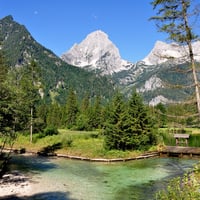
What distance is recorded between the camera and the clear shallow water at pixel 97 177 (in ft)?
86.0

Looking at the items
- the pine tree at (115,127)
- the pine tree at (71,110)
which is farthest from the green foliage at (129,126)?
the pine tree at (71,110)

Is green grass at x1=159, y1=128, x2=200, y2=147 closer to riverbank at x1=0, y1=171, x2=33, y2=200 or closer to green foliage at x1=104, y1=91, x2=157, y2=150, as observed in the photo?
green foliage at x1=104, y1=91, x2=157, y2=150

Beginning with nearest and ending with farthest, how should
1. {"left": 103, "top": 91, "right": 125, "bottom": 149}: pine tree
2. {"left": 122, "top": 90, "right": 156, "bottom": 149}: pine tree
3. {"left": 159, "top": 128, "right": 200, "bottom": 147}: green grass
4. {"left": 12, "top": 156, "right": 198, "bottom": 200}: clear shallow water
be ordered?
{"left": 12, "top": 156, "right": 198, "bottom": 200}: clear shallow water → {"left": 103, "top": 91, "right": 125, "bottom": 149}: pine tree → {"left": 122, "top": 90, "right": 156, "bottom": 149}: pine tree → {"left": 159, "top": 128, "right": 200, "bottom": 147}: green grass

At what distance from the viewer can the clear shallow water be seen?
26203mm

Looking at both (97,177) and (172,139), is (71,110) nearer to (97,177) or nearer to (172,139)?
(172,139)

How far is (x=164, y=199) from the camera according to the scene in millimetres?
9188

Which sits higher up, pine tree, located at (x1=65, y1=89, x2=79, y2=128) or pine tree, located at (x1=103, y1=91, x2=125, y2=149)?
pine tree, located at (x1=65, y1=89, x2=79, y2=128)

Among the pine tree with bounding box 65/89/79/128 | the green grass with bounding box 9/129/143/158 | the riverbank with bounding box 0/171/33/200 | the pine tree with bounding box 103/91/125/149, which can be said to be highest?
the pine tree with bounding box 65/89/79/128

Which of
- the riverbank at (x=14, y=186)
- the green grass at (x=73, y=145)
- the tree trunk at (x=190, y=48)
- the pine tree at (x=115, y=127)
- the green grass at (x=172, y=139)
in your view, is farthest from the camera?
the green grass at (x=172, y=139)

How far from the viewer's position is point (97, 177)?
3397 cm

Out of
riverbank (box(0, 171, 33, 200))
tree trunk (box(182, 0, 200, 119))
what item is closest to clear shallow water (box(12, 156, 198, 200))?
riverbank (box(0, 171, 33, 200))

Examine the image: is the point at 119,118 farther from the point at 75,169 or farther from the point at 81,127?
the point at 81,127

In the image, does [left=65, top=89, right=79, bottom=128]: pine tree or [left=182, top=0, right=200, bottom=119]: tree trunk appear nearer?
[left=182, top=0, right=200, bottom=119]: tree trunk

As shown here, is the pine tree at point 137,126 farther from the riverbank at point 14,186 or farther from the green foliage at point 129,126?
the riverbank at point 14,186
